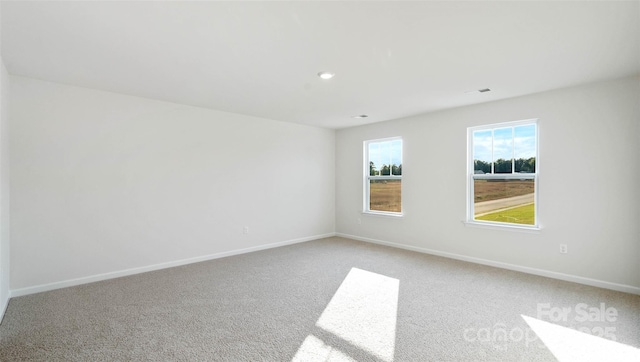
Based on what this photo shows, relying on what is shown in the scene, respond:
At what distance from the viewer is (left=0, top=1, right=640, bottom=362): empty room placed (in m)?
2.23

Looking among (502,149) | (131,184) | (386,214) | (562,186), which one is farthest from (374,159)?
(131,184)

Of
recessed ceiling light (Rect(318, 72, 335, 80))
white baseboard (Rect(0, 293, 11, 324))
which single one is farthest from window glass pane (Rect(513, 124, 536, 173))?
white baseboard (Rect(0, 293, 11, 324))

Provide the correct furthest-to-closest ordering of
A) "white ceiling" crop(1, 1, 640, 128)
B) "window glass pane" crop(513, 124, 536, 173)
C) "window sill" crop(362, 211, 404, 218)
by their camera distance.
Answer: "window sill" crop(362, 211, 404, 218), "window glass pane" crop(513, 124, 536, 173), "white ceiling" crop(1, 1, 640, 128)

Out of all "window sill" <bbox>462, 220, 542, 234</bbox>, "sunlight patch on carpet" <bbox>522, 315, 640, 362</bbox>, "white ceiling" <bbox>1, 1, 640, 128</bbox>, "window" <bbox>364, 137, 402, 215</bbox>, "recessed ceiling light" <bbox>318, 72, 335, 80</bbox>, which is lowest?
"sunlight patch on carpet" <bbox>522, 315, 640, 362</bbox>

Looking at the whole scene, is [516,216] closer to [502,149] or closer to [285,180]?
[502,149]

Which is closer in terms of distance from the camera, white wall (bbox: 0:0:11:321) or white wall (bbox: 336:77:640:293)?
white wall (bbox: 0:0:11:321)

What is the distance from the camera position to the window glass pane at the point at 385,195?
5.70 metres

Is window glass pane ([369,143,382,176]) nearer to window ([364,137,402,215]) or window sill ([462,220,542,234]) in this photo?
window ([364,137,402,215])

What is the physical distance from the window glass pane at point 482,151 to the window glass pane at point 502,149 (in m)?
0.08

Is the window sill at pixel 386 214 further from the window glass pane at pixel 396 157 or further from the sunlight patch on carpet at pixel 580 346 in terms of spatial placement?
the sunlight patch on carpet at pixel 580 346

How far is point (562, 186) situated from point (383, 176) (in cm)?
278

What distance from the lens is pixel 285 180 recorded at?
5855 mm

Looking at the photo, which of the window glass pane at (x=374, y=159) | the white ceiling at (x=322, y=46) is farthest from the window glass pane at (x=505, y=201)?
the window glass pane at (x=374, y=159)

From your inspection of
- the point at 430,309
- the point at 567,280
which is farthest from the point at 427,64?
the point at 567,280
